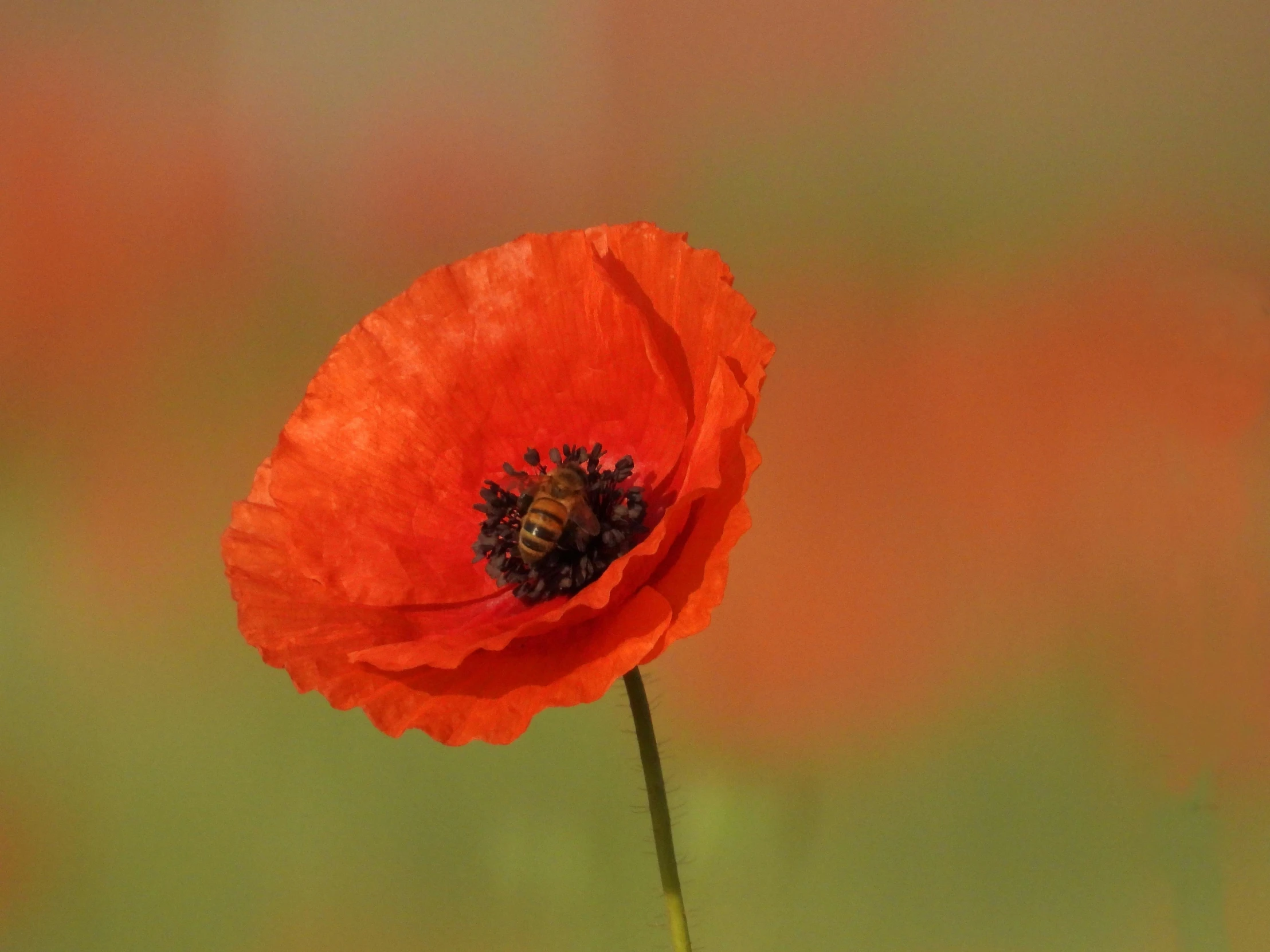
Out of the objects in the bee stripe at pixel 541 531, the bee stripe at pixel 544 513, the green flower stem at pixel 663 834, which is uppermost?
the bee stripe at pixel 544 513

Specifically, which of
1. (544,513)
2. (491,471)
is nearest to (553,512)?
(544,513)

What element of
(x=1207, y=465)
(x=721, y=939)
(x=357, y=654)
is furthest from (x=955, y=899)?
(x=357, y=654)

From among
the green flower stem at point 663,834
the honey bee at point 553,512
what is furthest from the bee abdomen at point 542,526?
the green flower stem at point 663,834

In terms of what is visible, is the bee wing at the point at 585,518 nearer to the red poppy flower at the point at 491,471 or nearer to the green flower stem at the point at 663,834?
the red poppy flower at the point at 491,471

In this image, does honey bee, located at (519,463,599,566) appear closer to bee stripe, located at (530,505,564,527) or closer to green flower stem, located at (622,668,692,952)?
bee stripe, located at (530,505,564,527)

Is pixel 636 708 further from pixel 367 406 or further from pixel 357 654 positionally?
pixel 367 406

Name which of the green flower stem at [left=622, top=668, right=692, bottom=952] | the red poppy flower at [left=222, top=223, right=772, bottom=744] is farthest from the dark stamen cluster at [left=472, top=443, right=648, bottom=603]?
the green flower stem at [left=622, top=668, right=692, bottom=952]

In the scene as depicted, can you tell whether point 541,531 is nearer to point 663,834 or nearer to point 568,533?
point 568,533
